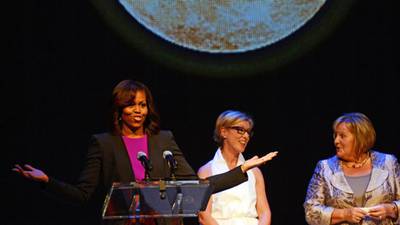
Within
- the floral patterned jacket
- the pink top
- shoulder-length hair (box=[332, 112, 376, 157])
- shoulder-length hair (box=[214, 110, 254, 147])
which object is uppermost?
shoulder-length hair (box=[214, 110, 254, 147])

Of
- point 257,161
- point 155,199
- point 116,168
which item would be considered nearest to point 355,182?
point 257,161

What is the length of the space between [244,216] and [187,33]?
1409 mm

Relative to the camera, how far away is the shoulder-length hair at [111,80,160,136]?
3479 millimetres

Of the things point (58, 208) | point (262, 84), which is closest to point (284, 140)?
point (262, 84)

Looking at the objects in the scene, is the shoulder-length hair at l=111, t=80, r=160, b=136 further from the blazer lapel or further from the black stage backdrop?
the black stage backdrop

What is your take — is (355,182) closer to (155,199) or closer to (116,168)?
(116,168)

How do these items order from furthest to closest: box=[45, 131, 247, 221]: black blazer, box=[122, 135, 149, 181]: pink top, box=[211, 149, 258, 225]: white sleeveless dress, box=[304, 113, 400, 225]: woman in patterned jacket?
box=[211, 149, 258, 225]: white sleeveless dress
box=[304, 113, 400, 225]: woman in patterned jacket
box=[122, 135, 149, 181]: pink top
box=[45, 131, 247, 221]: black blazer

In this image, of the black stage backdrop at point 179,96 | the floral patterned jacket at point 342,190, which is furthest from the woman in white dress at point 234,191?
the black stage backdrop at point 179,96

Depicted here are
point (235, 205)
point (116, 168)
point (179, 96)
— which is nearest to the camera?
point (116, 168)

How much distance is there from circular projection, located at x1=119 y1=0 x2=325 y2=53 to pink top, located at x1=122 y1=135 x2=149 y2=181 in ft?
5.36

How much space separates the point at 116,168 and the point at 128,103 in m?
0.32

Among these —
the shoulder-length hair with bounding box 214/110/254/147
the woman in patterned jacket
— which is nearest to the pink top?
the shoulder-length hair with bounding box 214/110/254/147

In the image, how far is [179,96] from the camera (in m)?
5.15

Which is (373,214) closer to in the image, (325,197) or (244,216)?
(325,197)
